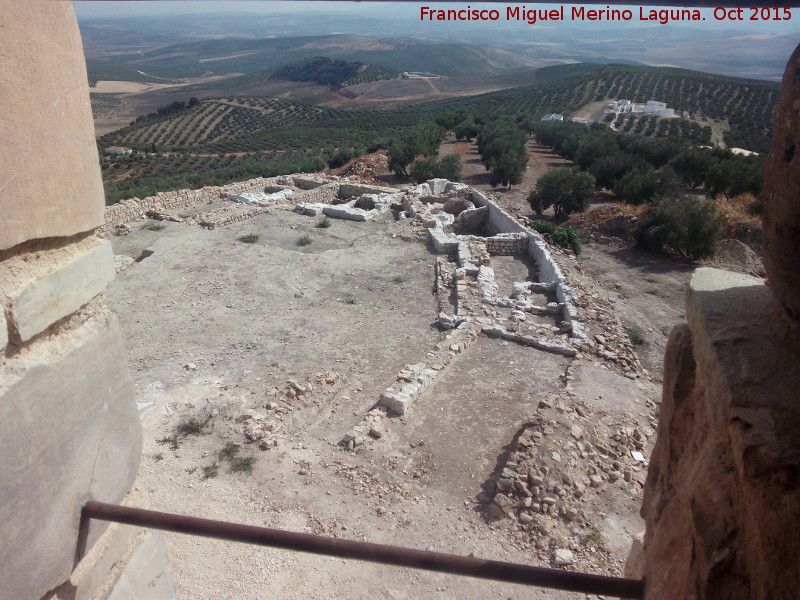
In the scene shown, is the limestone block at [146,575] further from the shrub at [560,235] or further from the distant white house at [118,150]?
the distant white house at [118,150]

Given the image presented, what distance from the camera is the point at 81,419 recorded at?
1.75 meters

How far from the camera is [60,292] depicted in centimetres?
166

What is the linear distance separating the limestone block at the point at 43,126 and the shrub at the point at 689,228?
16.5m

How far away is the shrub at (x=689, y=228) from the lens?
15086mm

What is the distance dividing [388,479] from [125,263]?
9.62 meters

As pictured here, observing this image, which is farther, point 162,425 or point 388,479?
point 162,425

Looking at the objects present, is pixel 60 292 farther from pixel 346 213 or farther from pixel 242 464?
pixel 346 213

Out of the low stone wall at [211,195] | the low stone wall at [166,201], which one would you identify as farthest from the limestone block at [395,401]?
the low stone wall at [211,195]

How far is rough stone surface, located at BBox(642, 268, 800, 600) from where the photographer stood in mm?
1031

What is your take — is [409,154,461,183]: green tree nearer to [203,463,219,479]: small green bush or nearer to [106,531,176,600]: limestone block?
[203,463,219,479]: small green bush

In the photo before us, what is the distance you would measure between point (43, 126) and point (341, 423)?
5944mm

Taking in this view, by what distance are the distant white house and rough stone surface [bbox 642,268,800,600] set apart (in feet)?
144

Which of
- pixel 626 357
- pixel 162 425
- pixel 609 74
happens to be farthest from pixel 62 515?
pixel 609 74

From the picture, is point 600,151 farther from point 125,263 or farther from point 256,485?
point 256,485
